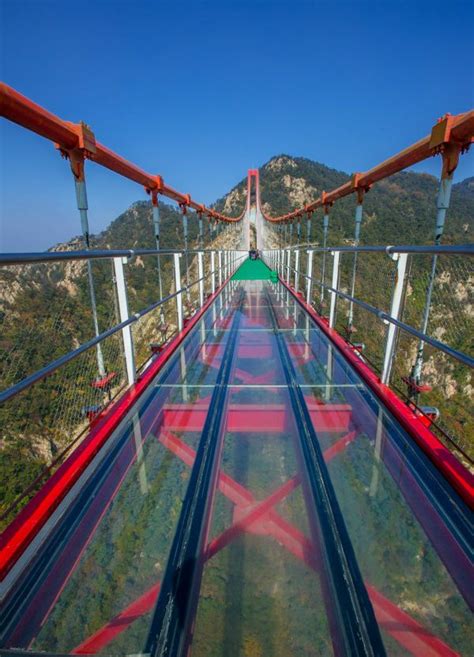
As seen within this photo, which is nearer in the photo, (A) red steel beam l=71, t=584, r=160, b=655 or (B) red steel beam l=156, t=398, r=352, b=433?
(A) red steel beam l=71, t=584, r=160, b=655

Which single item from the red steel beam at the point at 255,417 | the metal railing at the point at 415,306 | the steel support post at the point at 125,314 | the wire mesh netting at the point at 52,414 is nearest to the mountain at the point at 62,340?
the wire mesh netting at the point at 52,414

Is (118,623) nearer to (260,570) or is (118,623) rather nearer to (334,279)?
(260,570)

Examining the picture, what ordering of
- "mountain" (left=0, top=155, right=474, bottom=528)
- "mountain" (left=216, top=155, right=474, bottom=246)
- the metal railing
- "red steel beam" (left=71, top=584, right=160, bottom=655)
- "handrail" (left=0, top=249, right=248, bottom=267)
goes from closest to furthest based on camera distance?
"red steel beam" (left=71, top=584, right=160, bottom=655), "handrail" (left=0, top=249, right=248, bottom=267), the metal railing, "mountain" (left=0, top=155, right=474, bottom=528), "mountain" (left=216, top=155, right=474, bottom=246)

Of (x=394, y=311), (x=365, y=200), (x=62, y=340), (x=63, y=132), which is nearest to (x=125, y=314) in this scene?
(x=63, y=132)

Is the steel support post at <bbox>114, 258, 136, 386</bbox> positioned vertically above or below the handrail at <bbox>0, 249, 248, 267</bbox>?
Answer: below

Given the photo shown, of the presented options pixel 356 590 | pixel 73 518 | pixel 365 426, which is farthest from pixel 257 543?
pixel 365 426

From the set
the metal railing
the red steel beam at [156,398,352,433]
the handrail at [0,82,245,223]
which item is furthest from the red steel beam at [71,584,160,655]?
the handrail at [0,82,245,223]

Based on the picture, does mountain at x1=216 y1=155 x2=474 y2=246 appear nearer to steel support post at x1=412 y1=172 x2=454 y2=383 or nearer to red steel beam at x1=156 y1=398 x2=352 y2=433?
steel support post at x1=412 y1=172 x2=454 y2=383
